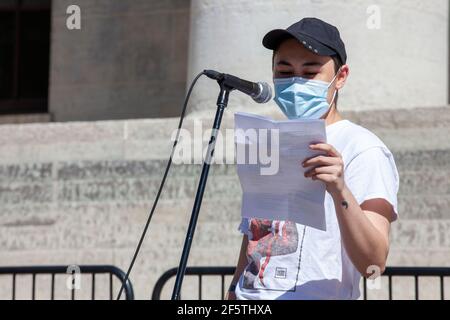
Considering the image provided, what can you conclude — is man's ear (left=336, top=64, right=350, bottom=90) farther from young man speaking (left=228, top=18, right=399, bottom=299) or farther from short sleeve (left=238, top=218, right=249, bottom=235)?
short sleeve (left=238, top=218, right=249, bottom=235)

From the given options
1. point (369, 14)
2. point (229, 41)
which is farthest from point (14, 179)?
point (369, 14)

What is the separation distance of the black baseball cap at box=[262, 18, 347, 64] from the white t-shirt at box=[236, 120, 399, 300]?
30 cm

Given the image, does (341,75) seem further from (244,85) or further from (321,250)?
(321,250)

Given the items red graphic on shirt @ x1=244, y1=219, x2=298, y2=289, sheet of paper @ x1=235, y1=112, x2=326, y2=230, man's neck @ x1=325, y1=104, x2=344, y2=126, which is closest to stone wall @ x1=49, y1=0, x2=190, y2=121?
man's neck @ x1=325, y1=104, x2=344, y2=126

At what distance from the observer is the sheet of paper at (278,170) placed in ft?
13.3

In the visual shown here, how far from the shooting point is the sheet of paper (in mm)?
4043

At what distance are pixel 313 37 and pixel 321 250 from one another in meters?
0.74

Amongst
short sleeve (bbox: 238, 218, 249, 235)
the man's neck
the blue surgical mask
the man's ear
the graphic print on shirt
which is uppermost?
the man's ear

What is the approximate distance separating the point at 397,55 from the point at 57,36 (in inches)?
151

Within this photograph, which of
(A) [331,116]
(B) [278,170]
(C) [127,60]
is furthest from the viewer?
(C) [127,60]

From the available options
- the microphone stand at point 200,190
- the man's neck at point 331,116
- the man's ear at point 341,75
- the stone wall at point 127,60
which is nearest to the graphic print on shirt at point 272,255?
the microphone stand at point 200,190

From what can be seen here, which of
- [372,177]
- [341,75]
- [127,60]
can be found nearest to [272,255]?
[372,177]

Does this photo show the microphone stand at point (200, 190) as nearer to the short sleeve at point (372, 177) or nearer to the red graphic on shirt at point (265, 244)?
the red graphic on shirt at point (265, 244)

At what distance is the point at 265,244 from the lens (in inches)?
169
